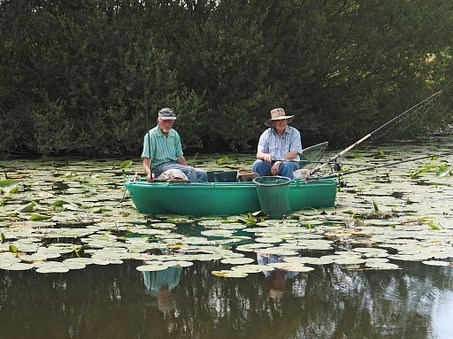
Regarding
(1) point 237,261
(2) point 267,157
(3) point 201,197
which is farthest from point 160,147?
(1) point 237,261

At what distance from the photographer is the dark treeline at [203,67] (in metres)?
14.5

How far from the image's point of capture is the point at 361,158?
46.4ft

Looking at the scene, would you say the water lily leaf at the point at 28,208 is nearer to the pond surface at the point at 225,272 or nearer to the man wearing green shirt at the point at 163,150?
the pond surface at the point at 225,272

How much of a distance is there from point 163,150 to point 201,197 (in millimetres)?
875

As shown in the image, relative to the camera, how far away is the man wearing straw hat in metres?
8.52

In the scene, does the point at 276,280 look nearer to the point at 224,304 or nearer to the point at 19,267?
the point at 224,304

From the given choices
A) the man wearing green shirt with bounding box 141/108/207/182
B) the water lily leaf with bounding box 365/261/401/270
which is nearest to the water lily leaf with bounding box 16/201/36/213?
the man wearing green shirt with bounding box 141/108/207/182

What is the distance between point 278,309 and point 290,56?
12.0 metres

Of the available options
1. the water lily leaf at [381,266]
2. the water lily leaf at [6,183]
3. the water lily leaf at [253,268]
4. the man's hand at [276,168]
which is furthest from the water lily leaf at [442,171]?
the water lily leaf at [253,268]

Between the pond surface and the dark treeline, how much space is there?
6.08 m

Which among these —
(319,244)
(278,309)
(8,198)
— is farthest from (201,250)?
(8,198)

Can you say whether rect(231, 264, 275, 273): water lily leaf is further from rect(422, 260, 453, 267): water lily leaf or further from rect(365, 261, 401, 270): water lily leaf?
rect(422, 260, 453, 267): water lily leaf

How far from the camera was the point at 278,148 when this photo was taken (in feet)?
28.6

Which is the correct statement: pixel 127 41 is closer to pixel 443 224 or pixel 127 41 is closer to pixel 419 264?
pixel 443 224
